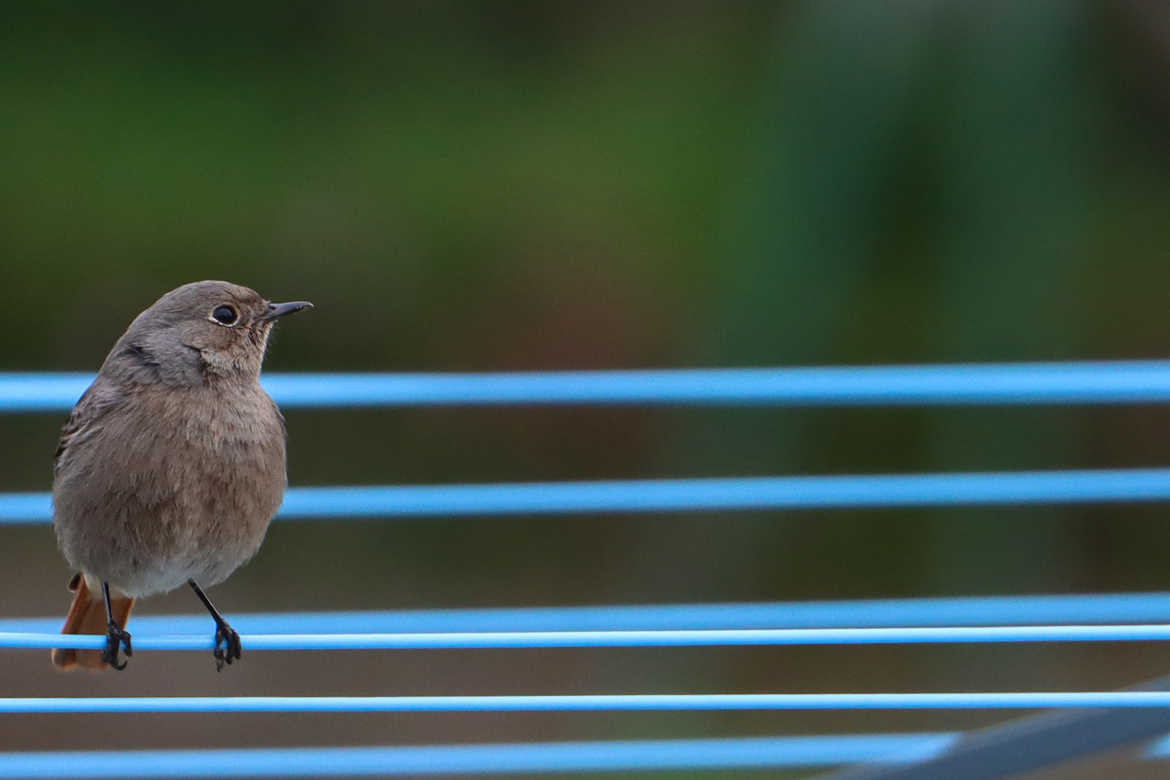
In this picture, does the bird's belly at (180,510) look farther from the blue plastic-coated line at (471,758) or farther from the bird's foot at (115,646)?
the blue plastic-coated line at (471,758)

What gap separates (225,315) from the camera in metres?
2.88

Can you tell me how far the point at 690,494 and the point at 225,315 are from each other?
0.94 meters

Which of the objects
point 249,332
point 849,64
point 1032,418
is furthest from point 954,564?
point 249,332

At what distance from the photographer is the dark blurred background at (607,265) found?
532 centimetres

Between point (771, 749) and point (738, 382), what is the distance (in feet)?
2.60

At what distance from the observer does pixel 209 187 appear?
6023mm

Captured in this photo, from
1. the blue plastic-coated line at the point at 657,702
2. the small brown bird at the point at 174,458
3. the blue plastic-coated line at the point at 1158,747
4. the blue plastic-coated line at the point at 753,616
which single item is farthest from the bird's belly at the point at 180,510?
the blue plastic-coated line at the point at 1158,747

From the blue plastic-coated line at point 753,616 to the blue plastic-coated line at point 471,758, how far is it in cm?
26

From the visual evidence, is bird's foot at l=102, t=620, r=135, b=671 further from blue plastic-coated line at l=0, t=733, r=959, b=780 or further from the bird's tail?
blue plastic-coated line at l=0, t=733, r=959, b=780

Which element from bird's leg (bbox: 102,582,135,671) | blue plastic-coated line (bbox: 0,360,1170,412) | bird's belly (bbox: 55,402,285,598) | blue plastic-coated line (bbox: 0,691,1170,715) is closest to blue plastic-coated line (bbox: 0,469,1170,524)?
blue plastic-coated line (bbox: 0,360,1170,412)

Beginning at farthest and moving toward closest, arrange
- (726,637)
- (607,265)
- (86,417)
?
(607,265) → (86,417) → (726,637)

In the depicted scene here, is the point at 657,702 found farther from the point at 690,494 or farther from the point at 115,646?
the point at 690,494

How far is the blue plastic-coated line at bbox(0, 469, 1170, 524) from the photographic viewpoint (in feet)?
9.91

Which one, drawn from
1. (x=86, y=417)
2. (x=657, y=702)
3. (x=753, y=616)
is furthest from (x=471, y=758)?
(x=657, y=702)
